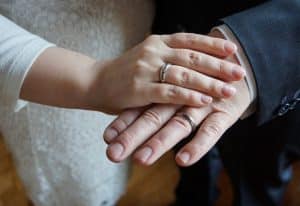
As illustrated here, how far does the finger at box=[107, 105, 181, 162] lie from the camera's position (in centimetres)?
44

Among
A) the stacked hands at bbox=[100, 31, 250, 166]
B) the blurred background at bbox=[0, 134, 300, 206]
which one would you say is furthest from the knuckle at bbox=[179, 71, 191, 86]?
the blurred background at bbox=[0, 134, 300, 206]

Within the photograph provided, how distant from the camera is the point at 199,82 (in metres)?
0.46

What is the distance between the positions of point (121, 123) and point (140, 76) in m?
0.05

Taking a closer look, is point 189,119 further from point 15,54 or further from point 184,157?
point 15,54

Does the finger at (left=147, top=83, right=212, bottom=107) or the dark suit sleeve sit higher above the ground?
the dark suit sleeve

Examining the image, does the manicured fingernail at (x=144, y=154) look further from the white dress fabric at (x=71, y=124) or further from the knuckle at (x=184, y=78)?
the white dress fabric at (x=71, y=124)

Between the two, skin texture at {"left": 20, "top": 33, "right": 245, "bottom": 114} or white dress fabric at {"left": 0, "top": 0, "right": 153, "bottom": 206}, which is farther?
white dress fabric at {"left": 0, "top": 0, "right": 153, "bottom": 206}

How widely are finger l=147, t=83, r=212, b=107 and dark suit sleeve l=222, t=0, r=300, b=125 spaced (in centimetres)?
7

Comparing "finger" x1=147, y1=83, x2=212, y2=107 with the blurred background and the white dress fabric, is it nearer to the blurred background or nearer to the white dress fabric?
the white dress fabric

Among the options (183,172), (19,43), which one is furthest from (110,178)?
(19,43)

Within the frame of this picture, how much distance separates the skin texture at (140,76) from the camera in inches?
18.1

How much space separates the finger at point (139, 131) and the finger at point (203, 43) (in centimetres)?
6

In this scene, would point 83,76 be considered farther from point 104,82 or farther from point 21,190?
point 21,190

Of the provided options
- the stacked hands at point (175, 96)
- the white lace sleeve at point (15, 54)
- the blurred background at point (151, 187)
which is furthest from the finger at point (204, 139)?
the blurred background at point (151, 187)
